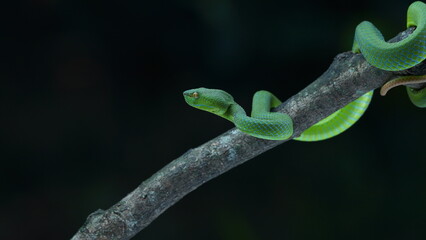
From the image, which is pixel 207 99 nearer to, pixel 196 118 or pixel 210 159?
pixel 210 159

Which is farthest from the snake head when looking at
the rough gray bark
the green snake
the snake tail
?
the snake tail

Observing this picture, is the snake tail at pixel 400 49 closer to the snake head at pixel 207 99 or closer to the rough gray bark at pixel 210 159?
the rough gray bark at pixel 210 159

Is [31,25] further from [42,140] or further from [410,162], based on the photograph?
[410,162]

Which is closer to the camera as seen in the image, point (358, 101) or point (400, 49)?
point (400, 49)

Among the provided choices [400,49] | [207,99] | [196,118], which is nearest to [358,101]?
[400,49]

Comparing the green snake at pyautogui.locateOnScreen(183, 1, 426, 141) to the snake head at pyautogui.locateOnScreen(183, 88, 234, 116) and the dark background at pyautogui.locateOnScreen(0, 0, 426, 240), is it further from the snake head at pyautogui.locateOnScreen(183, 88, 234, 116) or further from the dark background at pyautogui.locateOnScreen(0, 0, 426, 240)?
the dark background at pyautogui.locateOnScreen(0, 0, 426, 240)

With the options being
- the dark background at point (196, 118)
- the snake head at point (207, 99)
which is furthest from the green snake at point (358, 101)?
the dark background at point (196, 118)
